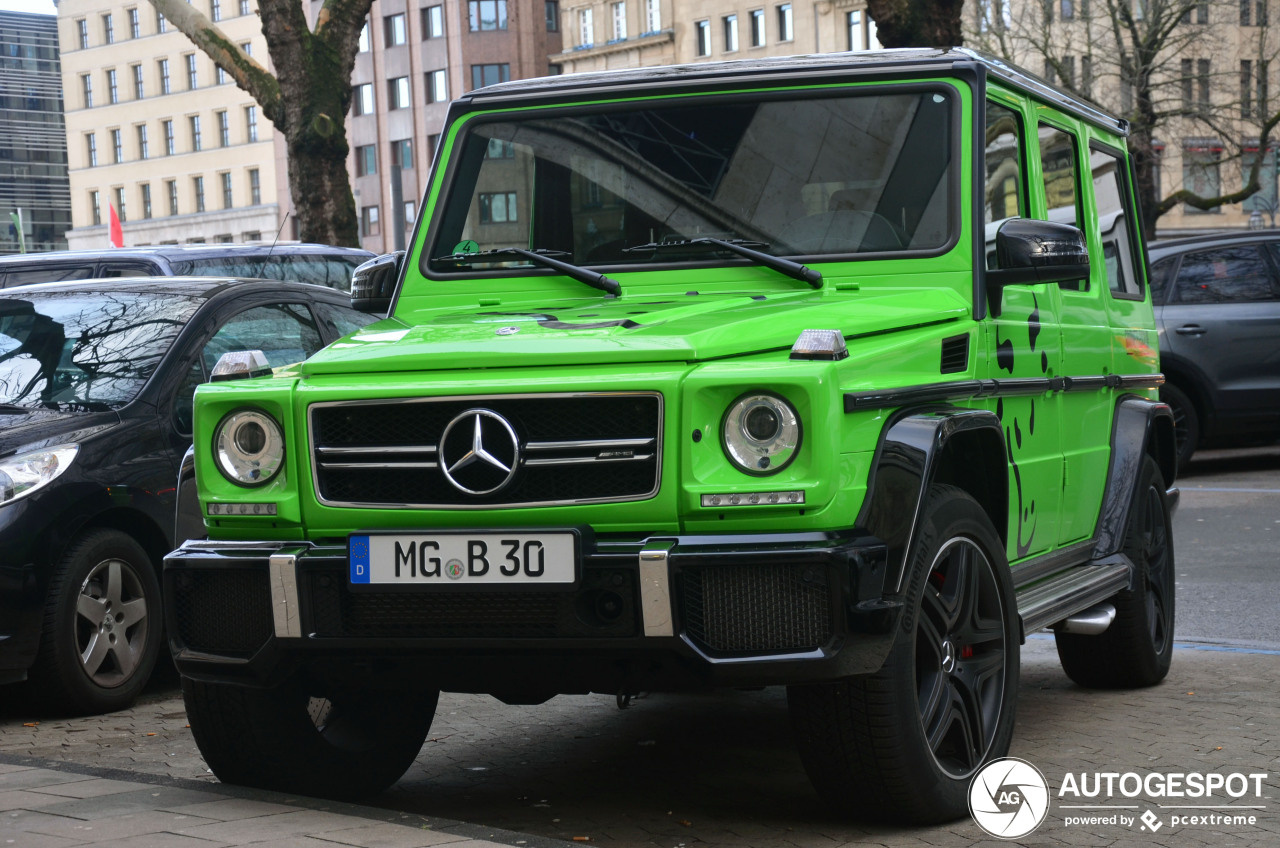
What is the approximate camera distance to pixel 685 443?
4.12 metres

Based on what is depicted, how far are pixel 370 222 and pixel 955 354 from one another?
269ft

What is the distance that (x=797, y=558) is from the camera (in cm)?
400

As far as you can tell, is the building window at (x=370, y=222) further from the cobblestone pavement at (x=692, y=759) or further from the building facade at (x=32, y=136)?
the cobblestone pavement at (x=692, y=759)

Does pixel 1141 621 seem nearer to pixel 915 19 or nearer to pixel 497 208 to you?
pixel 497 208

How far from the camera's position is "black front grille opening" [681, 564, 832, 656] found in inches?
158

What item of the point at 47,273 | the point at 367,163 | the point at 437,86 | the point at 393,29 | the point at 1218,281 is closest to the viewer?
the point at 47,273

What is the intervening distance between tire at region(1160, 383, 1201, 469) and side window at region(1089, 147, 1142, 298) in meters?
7.37

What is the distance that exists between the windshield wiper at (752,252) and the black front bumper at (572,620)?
4.19 feet

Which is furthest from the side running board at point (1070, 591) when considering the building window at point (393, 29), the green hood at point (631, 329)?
the building window at point (393, 29)

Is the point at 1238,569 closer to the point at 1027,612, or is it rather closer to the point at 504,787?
the point at 1027,612

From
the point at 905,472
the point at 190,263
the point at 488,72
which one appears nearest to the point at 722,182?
the point at 905,472

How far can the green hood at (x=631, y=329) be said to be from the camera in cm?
431

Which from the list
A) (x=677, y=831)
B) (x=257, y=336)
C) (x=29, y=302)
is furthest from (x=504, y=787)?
(x=29, y=302)

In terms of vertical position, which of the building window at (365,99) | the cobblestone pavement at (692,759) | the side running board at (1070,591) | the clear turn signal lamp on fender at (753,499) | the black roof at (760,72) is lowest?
the cobblestone pavement at (692,759)
